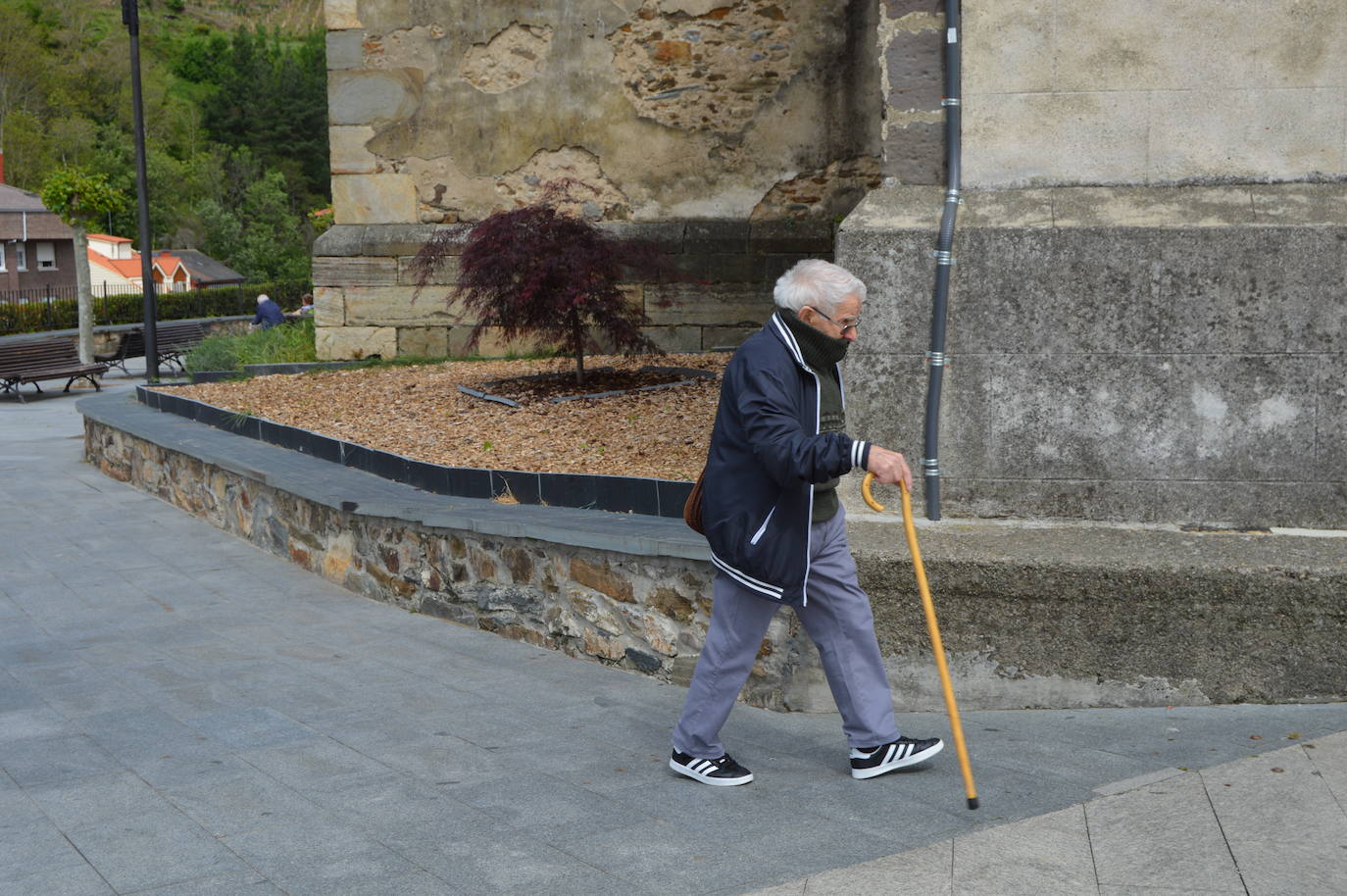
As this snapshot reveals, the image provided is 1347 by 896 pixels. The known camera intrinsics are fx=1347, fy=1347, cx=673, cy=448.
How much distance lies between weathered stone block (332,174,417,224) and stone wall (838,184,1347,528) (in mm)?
9300

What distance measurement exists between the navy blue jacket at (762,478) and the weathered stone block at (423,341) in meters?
10.1

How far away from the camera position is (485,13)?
1336cm

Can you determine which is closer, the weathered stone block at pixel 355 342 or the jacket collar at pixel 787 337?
the jacket collar at pixel 787 337

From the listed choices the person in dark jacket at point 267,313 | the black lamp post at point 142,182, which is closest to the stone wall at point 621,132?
the black lamp post at point 142,182

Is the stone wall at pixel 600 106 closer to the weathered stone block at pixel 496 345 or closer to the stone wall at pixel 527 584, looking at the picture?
the weathered stone block at pixel 496 345

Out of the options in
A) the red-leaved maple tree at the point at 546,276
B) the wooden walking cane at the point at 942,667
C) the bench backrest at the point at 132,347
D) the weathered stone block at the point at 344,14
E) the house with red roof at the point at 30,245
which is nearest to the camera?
the wooden walking cane at the point at 942,667

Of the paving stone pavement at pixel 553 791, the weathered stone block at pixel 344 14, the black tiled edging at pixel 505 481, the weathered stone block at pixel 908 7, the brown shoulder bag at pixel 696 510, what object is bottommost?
the paving stone pavement at pixel 553 791

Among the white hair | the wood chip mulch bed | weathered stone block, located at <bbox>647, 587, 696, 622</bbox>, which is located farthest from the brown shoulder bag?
the wood chip mulch bed

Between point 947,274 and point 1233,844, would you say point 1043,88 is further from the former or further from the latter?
point 1233,844

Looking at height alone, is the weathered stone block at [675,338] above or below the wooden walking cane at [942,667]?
above

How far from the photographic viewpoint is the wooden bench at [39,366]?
66.7ft

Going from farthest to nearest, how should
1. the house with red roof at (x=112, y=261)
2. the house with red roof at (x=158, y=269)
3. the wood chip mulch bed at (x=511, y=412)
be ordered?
the house with red roof at (x=112, y=261), the house with red roof at (x=158, y=269), the wood chip mulch bed at (x=511, y=412)

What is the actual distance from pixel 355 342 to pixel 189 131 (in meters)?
65.8

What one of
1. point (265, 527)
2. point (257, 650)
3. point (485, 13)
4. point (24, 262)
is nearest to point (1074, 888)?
point (257, 650)
